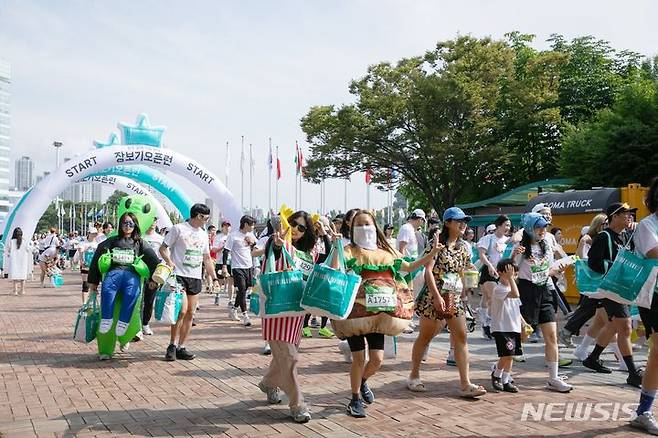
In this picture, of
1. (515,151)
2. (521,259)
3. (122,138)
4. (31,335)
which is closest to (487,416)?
(521,259)

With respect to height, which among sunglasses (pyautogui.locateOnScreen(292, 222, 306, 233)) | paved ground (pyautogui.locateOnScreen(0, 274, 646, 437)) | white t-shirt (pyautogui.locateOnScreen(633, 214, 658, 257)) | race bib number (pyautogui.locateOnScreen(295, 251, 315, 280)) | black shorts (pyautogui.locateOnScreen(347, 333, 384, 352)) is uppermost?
sunglasses (pyautogui.locateOnScreen(292, 222, 306, 233))

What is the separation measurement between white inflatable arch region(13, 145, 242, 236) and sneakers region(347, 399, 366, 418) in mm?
18980

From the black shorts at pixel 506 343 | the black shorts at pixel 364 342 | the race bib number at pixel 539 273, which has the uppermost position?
the race bib number at pixel 539 273

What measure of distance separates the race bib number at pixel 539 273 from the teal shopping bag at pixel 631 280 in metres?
1.59

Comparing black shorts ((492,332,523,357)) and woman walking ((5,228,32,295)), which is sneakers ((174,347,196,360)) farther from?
woman walking ((5,228,32,295))

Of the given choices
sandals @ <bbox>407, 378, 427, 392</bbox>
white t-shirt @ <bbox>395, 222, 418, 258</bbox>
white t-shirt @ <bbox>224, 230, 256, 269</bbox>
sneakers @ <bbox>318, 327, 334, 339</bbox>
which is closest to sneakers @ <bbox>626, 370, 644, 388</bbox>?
sandals @ <bbox>407, 378, 427, 392</bbox>

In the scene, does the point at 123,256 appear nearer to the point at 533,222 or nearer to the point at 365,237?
the point at 365,237

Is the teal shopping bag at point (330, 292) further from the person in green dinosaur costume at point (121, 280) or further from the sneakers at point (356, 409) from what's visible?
the person in green dinosaur costume at point (121, 280)

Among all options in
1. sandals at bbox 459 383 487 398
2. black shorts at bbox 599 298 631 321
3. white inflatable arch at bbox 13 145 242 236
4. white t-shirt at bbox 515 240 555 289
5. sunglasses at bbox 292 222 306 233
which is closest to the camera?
sandals at bbox 459 383 487 398

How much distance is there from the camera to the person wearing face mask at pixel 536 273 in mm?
6824

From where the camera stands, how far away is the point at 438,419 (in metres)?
5.47

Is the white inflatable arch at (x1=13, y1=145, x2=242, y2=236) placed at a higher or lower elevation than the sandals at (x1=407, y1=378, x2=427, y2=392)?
higher

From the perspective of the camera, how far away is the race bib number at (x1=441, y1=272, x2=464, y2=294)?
6449 millimetres

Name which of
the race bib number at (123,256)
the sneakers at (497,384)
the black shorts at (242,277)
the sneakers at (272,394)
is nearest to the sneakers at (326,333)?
the black shorts at (242,277)
